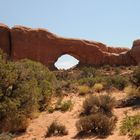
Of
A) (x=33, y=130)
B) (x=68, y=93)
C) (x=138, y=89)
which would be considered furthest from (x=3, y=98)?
(x=68, y=93)

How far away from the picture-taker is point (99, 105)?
748 inches

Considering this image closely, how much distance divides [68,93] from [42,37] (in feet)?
71.0

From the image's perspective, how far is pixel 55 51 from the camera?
157 feet

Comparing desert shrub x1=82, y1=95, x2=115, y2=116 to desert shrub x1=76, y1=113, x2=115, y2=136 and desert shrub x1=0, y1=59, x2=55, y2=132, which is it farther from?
desert shrub x1=0, y1=59, x2=55, y2=132

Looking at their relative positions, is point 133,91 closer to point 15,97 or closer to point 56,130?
point 56,130

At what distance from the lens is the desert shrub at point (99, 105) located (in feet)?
60.5

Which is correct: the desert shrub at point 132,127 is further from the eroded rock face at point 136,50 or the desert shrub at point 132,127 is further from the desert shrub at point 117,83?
the eroded rock face at point 136,50

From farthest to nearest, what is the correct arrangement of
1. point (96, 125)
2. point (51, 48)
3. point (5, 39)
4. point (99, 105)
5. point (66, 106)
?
1. point (51, 48)
2. point (5, 39)
3. point (66, 106)
4. point (99, 105)
5. point (96, 125)

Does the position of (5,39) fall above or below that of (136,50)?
above

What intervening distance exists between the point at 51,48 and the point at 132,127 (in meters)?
33.6

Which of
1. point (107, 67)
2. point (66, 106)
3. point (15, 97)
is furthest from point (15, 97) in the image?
point (107, 67)

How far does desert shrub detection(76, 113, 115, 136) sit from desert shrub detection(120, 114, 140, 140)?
22.5 inches

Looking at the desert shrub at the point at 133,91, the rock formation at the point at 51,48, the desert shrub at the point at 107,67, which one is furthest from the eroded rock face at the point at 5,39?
the desert shrub at the point at 133,91

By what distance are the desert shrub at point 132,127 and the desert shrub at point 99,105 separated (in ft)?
8.83
